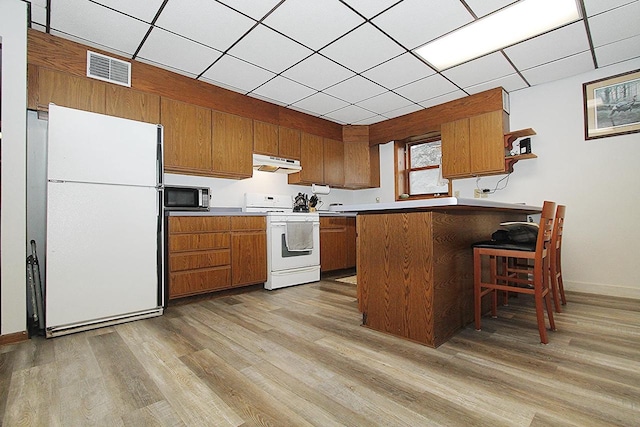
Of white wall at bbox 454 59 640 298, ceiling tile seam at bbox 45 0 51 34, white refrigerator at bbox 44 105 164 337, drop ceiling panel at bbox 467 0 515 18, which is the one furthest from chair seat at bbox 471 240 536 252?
ceiling tile seam at bbox 45 0 51 34

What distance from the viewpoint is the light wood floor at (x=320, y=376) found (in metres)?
1.27

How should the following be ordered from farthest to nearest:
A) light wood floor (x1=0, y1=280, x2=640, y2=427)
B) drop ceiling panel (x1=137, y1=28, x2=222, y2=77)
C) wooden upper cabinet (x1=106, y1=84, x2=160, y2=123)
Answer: wooden upper cabinet (x1=106, y1=84, x2=160, y2=123) < drop ceiling panel (x1=137, y1=28, x2=222, y2=77) < light wood floor (x1=0, y1=280, x2=640, y2=427)

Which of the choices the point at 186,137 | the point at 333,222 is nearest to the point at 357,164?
the point at 333,222

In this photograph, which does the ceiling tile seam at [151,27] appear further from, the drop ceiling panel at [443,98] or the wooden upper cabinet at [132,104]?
the drop ceiling panel at [443,98]

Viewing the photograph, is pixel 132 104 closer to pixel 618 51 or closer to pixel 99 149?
pixel 99 149

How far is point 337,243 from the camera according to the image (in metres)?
4.54

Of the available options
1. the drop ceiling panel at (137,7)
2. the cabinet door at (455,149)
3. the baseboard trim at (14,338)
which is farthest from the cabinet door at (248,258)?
the cabinet door at (455,149)

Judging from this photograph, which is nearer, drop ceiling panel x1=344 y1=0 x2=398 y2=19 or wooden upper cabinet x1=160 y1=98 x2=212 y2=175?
drop ceiling panel x1=344 y1=0 x2=398 y2=19

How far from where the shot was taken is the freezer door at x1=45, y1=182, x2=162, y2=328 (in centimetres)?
224

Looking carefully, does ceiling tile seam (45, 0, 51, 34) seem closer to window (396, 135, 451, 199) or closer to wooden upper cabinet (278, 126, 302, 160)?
wooden upper cabinet (278, 126, 302, 160)

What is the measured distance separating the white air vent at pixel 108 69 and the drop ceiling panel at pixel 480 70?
11.2 feet

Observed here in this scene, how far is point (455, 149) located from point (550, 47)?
4.92ft

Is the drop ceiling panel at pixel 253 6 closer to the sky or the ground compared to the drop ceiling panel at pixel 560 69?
closer to the sky

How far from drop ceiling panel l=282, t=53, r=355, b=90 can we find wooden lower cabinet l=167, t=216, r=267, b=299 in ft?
5.68
